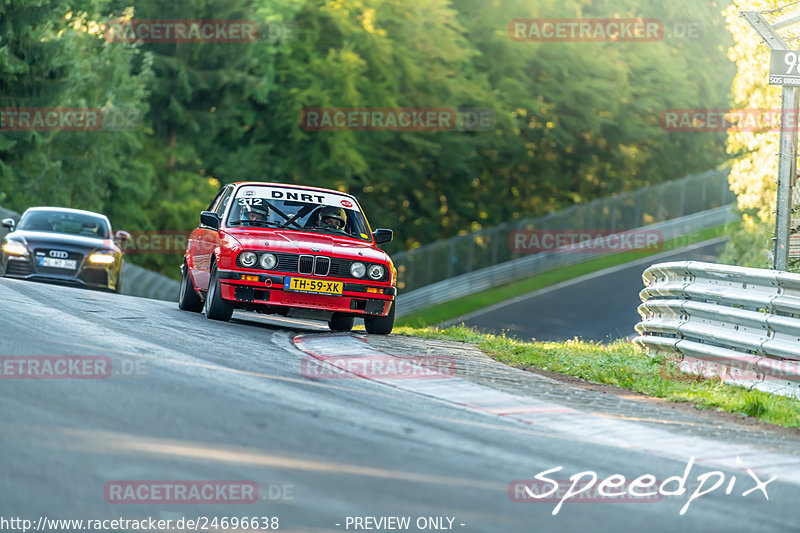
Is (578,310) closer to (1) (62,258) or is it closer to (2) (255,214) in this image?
(1) (62,258)

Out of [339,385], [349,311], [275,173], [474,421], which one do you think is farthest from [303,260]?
[275,173]

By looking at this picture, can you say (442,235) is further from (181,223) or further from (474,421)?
(474,421)

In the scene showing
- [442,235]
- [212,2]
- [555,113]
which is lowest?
[442,235]

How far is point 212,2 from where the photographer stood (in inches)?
1813

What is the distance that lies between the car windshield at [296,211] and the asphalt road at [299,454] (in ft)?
16.5

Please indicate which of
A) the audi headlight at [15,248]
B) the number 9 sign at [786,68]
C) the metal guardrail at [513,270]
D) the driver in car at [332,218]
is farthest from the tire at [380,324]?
the metal guardrail at [513,270]

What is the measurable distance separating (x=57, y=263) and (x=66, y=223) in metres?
2.12

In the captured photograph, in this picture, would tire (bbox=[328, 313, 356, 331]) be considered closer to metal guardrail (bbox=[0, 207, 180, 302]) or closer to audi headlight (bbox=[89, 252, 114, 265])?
audi headlight (bbox=[89, 252, 114, 265])

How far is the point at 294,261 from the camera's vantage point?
1289 centimetres

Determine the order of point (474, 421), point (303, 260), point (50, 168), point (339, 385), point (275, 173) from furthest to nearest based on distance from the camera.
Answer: point (275, 173) < point (50, 168) < point (303, 260) < point (339, 385) < point (474, 421)

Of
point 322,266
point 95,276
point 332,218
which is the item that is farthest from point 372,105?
point 322,266

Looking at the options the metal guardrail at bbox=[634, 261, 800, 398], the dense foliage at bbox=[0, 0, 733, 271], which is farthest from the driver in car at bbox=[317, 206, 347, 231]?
the dense foliage at bbox=[0, 0, 733, 271]

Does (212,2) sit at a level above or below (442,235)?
above

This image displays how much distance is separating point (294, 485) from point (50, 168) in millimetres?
33806
